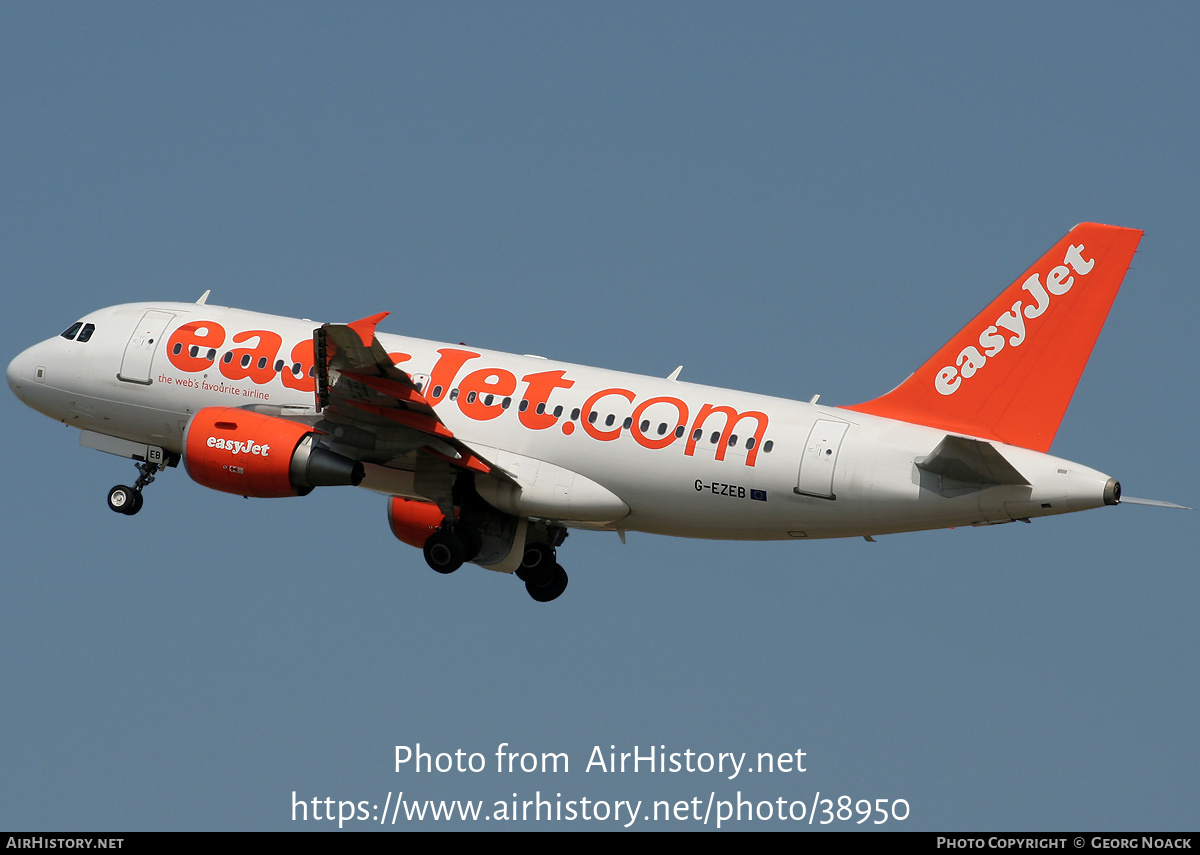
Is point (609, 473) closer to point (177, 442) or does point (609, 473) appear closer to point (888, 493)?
point (888, 493)

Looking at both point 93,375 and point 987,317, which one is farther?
point 93,375

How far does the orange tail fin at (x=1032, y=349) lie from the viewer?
3372cm

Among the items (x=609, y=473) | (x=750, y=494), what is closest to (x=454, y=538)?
(x=609, y=473)

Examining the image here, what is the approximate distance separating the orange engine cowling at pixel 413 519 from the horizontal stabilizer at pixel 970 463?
12.4m

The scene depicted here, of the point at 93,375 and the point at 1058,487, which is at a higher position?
the point at 93,375

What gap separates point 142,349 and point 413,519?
744 cm

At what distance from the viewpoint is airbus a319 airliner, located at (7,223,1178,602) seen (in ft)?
111

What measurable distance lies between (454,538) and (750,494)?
6.90 metres

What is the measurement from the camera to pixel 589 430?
36188mm

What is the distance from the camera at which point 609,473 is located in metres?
35.9

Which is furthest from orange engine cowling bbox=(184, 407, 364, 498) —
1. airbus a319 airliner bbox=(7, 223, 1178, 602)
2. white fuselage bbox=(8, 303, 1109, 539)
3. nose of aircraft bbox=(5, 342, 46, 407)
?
nose of aircraft bbox=(5, 342, 46, 407)

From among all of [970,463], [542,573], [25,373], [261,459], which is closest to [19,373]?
[25,373]

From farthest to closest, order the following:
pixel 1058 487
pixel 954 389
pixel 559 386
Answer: pixel 559 386 → pixel 954 389 → pixel 1058 487

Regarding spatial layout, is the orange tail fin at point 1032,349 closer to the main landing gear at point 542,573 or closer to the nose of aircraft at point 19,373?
the main landing gear at point 542,573
